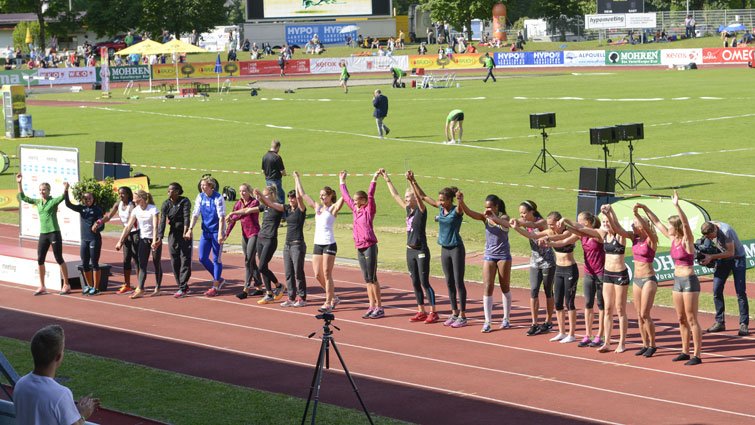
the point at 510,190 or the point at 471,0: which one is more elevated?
the point at 471,0

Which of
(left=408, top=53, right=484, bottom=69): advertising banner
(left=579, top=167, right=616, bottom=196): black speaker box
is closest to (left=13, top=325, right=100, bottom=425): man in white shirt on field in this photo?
(left=579, top=167, right=616, bottom=196): black speaker box

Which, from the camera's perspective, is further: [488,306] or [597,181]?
[597,181]

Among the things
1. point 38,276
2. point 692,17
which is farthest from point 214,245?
point 692,17

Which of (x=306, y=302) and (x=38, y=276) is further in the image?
(x=38, y=276)

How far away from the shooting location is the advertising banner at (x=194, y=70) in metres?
83.8

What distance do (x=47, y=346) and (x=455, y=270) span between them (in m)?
9.98

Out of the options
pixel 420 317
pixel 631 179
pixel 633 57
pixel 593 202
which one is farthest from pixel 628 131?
pixel 633 57

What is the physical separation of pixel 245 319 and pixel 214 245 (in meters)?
2.41

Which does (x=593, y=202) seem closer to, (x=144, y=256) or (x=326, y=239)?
(x=326, y=239)

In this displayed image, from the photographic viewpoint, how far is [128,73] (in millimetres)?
81875

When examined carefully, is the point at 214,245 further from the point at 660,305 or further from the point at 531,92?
the point at 531,92

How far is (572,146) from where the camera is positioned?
37938 millimetres

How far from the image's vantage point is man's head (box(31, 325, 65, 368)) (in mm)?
7660

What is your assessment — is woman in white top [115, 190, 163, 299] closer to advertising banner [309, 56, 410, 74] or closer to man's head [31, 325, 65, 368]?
man's head [31, 325, 65, 368]
